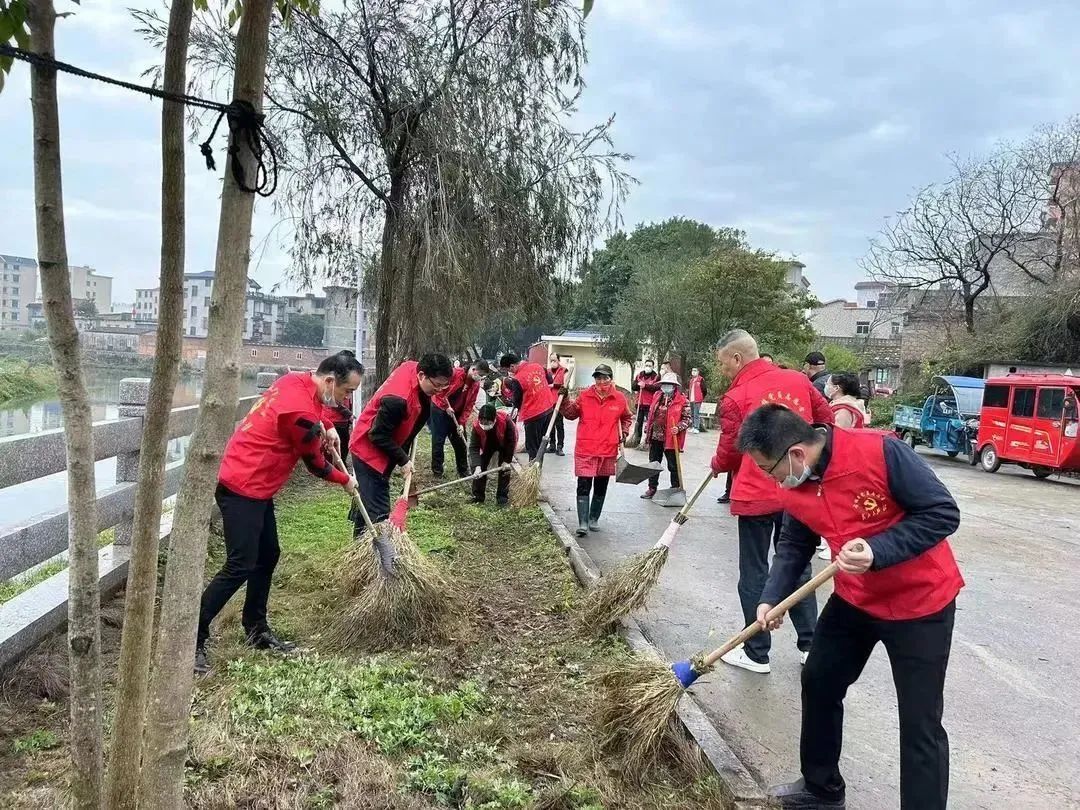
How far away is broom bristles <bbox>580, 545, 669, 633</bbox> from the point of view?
4.67 meters

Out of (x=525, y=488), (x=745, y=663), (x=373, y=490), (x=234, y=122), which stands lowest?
(x=745, y=663)

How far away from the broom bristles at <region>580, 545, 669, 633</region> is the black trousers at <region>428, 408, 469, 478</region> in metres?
→ 4.89

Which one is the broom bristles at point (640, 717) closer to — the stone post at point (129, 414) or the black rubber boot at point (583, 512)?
the stone post at point (129, 414)

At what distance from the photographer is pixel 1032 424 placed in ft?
48.6

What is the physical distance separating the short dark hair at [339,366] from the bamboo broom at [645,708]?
84.4 inches

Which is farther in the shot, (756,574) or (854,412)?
(854,412)

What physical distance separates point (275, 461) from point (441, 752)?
68.9 inches

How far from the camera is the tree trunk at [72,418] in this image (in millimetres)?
1793

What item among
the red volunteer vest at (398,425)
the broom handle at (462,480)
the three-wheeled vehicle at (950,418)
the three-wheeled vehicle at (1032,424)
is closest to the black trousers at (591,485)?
the broom handle at (462,480)

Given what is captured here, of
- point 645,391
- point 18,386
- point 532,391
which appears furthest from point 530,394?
point 18,386

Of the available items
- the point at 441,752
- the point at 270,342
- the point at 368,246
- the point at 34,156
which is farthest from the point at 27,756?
A: the point at 270,342

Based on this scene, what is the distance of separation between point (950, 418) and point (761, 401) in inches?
652

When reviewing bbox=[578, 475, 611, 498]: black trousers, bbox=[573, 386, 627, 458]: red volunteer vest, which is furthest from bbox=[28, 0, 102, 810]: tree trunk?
bbox=[578, 475, 611, 498]: black trousers

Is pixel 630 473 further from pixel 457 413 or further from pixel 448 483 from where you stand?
pixel 457 413
